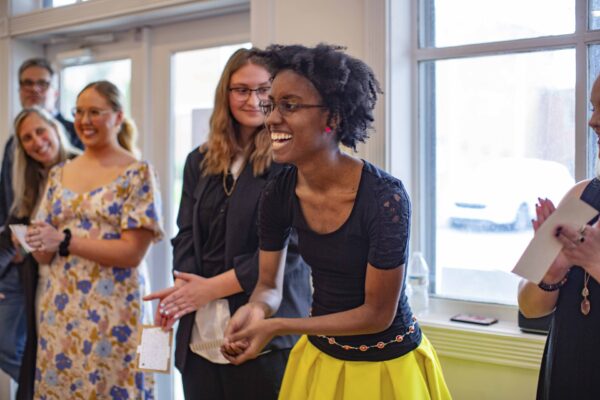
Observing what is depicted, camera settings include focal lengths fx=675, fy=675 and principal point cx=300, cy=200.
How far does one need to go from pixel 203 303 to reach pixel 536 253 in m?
0.96

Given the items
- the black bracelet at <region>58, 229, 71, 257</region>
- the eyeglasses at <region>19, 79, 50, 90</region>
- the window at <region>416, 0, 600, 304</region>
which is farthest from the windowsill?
the eyeglasses at <region>19, 79, 50, 90</region>

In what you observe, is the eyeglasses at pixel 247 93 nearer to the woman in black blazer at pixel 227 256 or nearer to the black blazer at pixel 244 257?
the woman in black blazer at pixel 227 256

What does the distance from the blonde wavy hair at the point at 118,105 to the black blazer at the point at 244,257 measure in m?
0.64

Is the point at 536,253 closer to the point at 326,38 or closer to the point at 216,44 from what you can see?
the point at 326,38

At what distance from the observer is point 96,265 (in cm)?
238

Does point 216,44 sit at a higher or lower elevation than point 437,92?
higher

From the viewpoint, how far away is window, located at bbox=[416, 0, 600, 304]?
7.16 ft

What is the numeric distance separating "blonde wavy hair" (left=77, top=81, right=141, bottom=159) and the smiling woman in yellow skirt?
3.67ft

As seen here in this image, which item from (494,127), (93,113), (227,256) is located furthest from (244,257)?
(494,127)

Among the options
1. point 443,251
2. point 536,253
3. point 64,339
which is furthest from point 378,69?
point 64,339

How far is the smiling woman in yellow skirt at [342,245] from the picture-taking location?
1.38 metres

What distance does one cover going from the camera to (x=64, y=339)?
2389 mm

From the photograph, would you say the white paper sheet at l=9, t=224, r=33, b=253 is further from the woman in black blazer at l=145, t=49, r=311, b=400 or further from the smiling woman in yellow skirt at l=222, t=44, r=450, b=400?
the smiling woman in yellow skirt at l=222, t=44, r=450, b=400

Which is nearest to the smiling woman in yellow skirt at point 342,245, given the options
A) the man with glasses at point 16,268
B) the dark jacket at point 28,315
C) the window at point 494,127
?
the window at point 494,127
